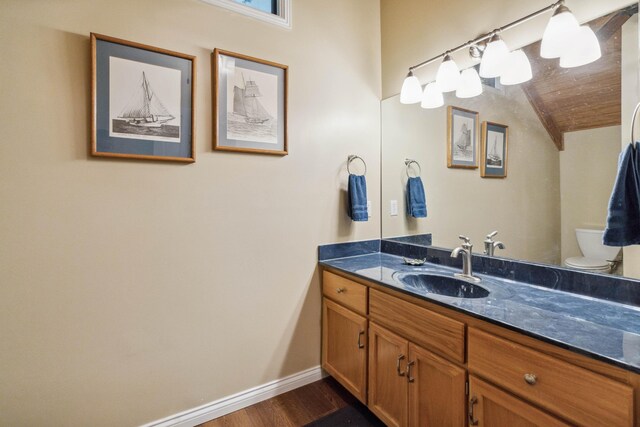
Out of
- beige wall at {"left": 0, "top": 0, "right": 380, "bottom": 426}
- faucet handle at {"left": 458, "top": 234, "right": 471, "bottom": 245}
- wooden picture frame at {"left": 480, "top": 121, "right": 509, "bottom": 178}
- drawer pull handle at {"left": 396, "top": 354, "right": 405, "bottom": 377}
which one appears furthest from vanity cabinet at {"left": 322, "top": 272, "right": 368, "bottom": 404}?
wooden picture frame at {"left": 480, "top": 121, "right": 509, "bottom": 178}

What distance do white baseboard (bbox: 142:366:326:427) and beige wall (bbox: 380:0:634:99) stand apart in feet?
6.87

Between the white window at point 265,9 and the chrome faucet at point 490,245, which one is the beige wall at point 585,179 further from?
the white window at point 265,9

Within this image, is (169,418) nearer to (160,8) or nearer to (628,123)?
(160,8)

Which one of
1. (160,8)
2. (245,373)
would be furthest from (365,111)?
(245,373)

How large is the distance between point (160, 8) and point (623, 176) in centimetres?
220

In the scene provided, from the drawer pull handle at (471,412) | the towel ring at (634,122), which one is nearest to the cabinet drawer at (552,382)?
the drawer pull handle at (471,412)

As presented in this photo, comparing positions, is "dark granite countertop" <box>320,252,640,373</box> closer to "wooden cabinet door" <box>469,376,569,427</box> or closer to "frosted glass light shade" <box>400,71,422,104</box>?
"wooden cabinet door" <box>469,376,569,427</box>

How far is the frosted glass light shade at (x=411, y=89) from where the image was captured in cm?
203

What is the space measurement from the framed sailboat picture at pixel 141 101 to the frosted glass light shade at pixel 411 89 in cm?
130

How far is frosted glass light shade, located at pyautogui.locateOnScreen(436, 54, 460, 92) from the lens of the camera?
1.80m

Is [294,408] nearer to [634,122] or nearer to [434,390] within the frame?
[434,390]

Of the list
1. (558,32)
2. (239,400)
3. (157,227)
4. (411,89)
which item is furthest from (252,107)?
(239,400)

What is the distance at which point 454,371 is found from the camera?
1.23 m

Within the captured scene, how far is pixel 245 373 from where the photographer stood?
187 cm
